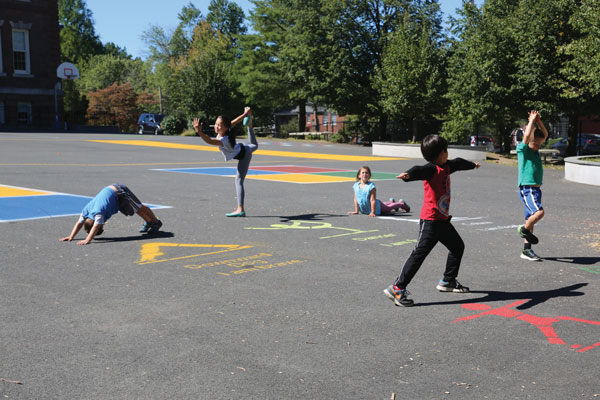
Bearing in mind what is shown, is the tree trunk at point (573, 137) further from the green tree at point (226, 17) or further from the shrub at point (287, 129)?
the green tree at point (226, 17)

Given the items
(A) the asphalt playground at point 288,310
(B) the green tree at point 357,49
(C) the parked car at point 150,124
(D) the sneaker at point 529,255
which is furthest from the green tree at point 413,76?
(D) the sneaker at point 529,255

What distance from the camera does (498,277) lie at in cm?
707

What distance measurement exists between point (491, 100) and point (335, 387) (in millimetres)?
26996

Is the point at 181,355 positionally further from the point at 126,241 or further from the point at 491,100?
the point at 491,100

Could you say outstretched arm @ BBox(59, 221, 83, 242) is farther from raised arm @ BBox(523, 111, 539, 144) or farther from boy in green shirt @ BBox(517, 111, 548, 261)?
raised arm @ BBox(523, 111, 539, 144)

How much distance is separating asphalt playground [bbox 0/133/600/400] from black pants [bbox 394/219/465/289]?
298 millimetres

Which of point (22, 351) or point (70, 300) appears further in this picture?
point (70, 300)

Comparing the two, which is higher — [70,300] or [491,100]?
[491,100]

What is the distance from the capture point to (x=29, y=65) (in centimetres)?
5116

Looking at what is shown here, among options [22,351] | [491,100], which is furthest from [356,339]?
[491,100]

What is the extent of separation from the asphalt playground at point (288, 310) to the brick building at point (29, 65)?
42.5m

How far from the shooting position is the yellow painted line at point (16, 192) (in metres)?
13.9

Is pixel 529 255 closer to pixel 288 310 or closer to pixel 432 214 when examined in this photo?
pixel 432 214

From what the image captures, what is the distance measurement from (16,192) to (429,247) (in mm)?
11148
